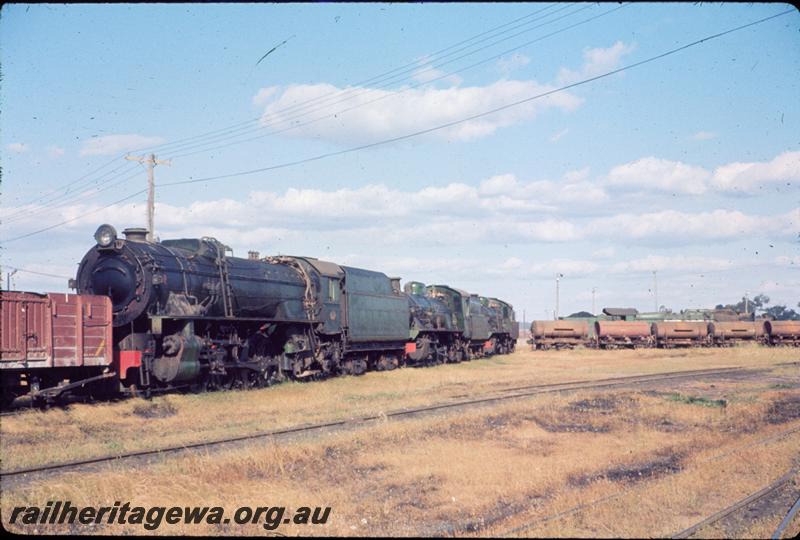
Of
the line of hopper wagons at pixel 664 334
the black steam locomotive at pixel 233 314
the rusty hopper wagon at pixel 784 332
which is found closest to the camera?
the black steam locomotive at pixel 233 314

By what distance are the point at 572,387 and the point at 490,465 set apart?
13.8 metres

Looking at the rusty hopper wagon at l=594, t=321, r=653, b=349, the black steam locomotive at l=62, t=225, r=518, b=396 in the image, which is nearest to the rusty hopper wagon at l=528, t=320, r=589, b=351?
the rusty hopper wagon at l=594, t=321, r=653, b=349

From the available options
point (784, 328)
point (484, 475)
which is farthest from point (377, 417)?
point (784, 328)

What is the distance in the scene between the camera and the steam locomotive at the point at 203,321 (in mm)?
16609

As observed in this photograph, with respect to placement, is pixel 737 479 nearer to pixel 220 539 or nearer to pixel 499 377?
pixel 220 539

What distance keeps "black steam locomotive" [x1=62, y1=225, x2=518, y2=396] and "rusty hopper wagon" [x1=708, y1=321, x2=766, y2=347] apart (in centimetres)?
3171

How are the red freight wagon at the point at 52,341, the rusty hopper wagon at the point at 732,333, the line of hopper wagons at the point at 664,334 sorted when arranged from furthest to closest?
the rusty hopper wagon at the point at 732,333 → the line of hopper wagons at the point at 664,334 → the red freight wagon at the point at 52,341

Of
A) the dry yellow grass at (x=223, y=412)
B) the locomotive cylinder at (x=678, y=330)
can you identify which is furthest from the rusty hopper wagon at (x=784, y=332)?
the dry yellow grass at (x=223, y=412)

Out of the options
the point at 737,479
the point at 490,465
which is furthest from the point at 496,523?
the point at 737,479

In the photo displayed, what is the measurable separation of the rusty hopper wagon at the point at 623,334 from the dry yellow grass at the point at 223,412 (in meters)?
21.3

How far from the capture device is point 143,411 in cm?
1688

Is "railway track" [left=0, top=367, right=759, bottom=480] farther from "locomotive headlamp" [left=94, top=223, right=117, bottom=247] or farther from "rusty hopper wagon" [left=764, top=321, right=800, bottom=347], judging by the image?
"rusty hopper wagon" [left=764, top=321, right=800, bottom=347]

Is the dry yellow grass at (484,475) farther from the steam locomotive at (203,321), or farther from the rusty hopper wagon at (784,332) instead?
the rusty hopper wagon at (784,332)

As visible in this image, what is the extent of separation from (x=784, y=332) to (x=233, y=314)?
47725mm
